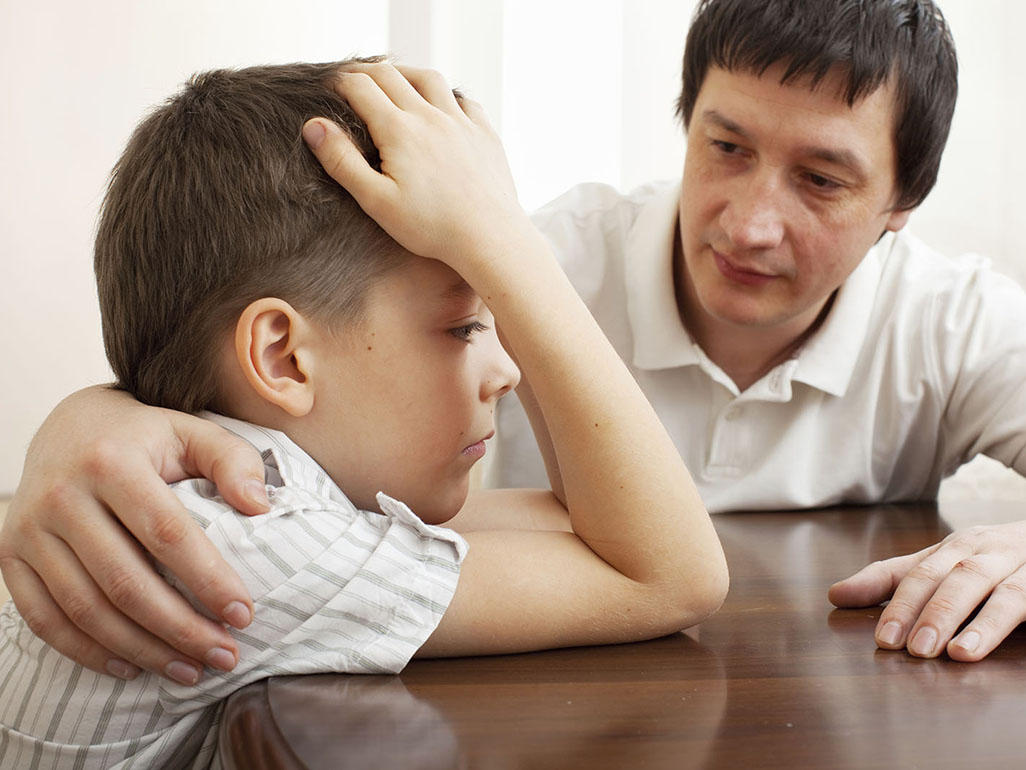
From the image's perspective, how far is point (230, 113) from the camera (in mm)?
871

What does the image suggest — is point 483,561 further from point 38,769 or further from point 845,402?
point 845,402

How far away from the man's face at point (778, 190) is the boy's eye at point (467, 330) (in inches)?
24.9

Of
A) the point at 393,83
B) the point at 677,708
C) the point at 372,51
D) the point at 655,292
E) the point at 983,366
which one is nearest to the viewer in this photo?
the point at 677,708

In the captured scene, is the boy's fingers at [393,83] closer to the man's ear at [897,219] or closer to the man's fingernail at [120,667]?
the man's fingernail at [120,667]

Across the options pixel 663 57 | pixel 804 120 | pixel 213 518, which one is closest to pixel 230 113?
pixel 213 518

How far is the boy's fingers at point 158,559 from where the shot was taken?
0.69 meters

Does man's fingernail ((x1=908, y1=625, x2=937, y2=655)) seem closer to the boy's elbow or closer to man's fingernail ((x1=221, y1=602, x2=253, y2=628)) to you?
the boy's elbow

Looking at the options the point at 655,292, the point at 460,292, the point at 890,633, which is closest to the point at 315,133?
the point at 460,292

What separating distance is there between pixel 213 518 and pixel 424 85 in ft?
1.28

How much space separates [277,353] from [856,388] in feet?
3.49

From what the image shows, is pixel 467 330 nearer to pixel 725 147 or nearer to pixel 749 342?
pixel 725 147

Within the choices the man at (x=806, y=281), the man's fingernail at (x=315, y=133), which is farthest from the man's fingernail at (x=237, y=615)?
the man at (x=806, y=281)

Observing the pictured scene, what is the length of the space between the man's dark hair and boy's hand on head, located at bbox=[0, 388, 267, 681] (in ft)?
3.09

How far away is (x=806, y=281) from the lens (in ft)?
4.94
